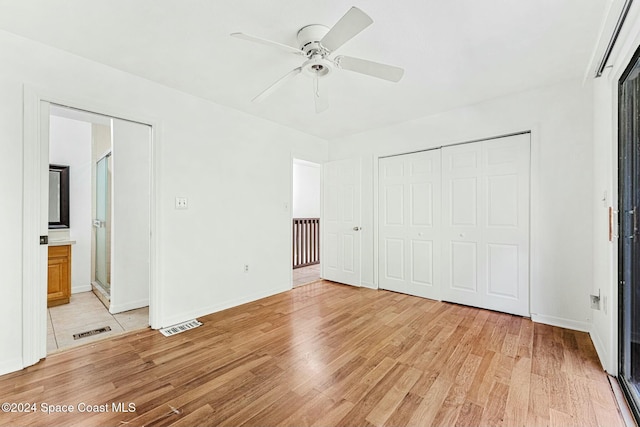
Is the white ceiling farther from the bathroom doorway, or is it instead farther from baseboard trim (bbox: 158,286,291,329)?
baseboard trim (bbox: 158,286,291,329)

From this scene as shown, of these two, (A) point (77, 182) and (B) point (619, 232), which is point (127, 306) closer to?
(A) point (77, 182)

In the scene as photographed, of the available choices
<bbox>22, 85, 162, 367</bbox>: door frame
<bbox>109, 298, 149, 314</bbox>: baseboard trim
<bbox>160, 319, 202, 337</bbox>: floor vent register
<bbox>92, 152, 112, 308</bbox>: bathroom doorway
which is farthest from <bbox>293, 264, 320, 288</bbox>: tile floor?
<bbox>22, 85, 162, 367</bbox>: door frame

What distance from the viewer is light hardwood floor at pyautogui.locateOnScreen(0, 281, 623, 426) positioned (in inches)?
60.8

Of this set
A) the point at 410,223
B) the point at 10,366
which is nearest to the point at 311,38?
the point at 410,223

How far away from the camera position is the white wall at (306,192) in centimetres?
654

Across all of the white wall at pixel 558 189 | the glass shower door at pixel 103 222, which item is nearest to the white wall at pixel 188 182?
the glass shower door at pixel 103 222

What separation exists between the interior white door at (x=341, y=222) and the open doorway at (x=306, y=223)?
0.55 metres

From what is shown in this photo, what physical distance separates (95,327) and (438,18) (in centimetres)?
389

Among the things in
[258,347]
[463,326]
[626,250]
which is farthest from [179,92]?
[626,250]

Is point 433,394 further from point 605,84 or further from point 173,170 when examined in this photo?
point 173,170

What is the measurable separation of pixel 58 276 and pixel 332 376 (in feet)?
11.7

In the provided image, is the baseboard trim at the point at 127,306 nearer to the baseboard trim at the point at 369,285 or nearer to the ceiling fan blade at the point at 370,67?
the baseboard trim at the point at 369,285

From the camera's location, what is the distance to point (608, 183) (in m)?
2.03

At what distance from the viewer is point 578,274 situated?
8.65ft
